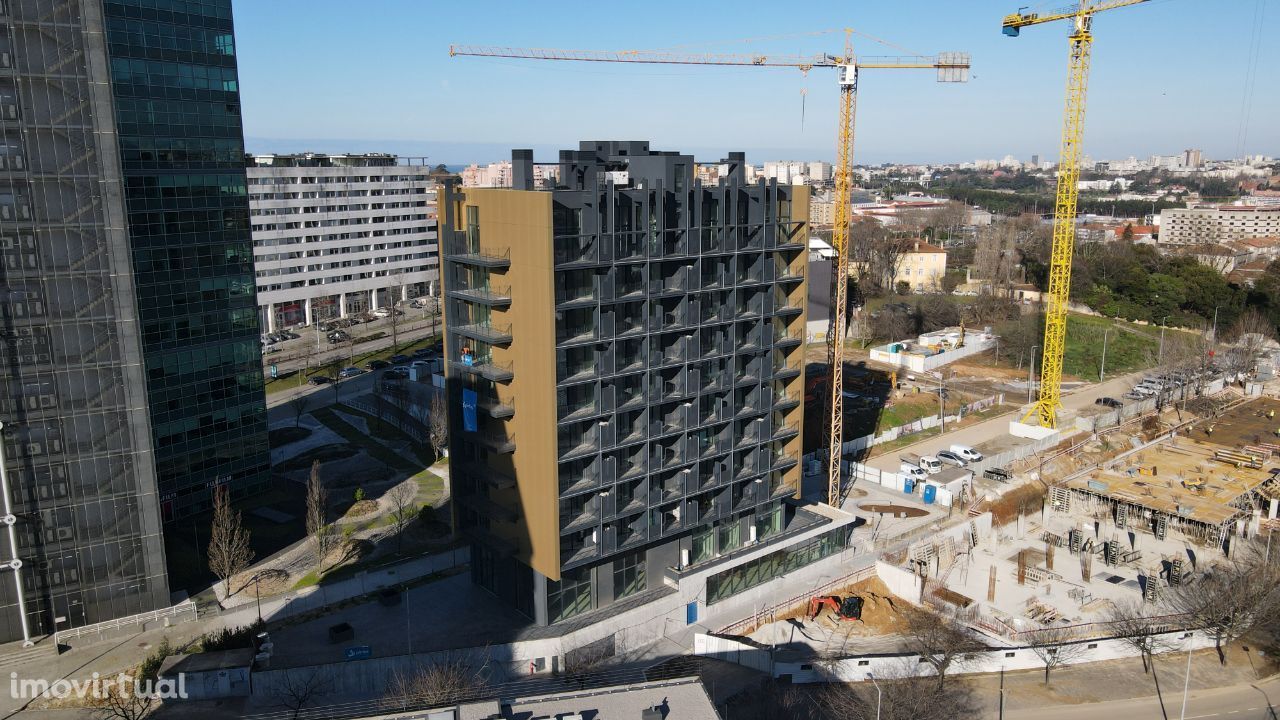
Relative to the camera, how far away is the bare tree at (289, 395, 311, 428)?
63122 mm

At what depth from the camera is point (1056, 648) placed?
37.7m

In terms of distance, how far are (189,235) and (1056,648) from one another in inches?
1748

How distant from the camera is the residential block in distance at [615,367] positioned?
1355 inches

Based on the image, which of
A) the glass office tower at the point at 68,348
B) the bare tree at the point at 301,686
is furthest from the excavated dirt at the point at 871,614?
the glass office tower at the point at 68,348

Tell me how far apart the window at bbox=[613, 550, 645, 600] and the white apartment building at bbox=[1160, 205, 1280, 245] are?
156886 millimetres

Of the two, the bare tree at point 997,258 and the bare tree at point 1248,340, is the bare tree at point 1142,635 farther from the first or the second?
the bare tree at point 997,258

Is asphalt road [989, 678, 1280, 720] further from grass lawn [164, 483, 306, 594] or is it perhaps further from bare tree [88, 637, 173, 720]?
grass lawn [164, 483, 306, 594]

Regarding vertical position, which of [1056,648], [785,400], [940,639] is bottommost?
[1056,648]

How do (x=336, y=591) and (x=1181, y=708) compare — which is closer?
(x=1181, y=708)

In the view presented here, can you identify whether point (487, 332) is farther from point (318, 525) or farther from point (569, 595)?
point (318, 525)

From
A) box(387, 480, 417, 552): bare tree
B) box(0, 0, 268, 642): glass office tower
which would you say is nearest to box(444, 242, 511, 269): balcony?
box(0, 0, 268, 642): glass office tower

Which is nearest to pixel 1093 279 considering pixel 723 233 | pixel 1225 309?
pixel 1225 309

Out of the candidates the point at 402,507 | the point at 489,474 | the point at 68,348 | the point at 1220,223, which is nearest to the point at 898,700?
the point at 489,474

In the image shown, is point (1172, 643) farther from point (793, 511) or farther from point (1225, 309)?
point (1225, 309)
